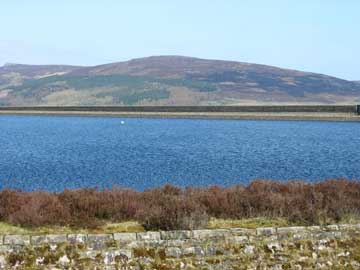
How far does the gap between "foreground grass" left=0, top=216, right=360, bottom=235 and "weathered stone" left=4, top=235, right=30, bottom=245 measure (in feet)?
1.55

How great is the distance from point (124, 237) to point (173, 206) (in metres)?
1.65

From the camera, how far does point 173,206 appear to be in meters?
12.0

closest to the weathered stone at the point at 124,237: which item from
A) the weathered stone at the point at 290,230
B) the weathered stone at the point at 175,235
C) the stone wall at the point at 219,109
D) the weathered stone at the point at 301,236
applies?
the weathered stone at the point at 175,235

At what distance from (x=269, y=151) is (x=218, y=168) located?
13443mm

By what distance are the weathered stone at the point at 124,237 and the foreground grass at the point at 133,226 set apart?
55cm

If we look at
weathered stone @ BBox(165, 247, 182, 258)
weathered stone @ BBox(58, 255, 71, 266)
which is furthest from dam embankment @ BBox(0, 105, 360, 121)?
weathered stone @ BBox(58, 255, 71, 266)

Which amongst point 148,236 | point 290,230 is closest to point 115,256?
point 148,236

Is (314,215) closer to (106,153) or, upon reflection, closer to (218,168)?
(218,168)

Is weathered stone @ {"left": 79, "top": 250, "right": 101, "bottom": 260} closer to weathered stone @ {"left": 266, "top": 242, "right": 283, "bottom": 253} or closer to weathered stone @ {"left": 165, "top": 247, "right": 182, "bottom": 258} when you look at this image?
weathered stone @ {"left": 165, "top": 247, "right": 182, "bottom": 258}

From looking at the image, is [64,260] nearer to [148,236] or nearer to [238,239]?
[148,236]

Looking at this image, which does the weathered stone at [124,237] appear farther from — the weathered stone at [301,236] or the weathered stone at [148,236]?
the weathered stone at [301,236]

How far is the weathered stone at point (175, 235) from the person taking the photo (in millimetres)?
10914

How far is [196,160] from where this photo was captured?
40.2 m

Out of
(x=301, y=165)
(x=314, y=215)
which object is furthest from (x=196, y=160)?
(x=314, y=215)
